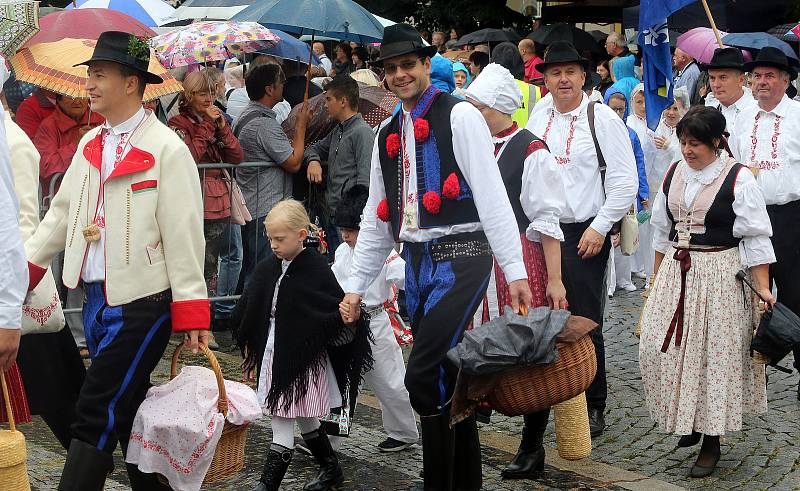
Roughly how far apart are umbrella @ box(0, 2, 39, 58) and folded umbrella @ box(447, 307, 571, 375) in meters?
3.36

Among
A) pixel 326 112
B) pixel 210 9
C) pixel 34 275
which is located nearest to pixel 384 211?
pixel 34 275

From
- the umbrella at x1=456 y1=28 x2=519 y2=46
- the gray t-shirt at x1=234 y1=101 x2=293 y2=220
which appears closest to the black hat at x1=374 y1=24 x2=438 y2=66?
the gray t-shirt at x1=234 y1=101 x2=293 y2=220

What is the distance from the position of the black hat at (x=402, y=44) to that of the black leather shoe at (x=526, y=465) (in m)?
2.16

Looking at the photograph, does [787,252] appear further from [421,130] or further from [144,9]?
[144,9]

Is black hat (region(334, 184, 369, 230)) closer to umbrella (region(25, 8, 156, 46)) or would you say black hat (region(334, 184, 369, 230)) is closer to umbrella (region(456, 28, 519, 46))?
umbrella (region(25, 8, 156, 46))

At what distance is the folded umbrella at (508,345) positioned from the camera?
4.92 meters

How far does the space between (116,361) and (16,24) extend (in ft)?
9.40

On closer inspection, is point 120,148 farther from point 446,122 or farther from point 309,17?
point 309,17

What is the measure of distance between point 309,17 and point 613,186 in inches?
171

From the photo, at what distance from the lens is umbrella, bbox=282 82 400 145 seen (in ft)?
34.1

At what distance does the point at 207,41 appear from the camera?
32.7 ft

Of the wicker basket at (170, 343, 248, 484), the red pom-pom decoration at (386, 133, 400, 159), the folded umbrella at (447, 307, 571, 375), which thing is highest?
the red pom-pom decoration at (386, 133, 400, 159)

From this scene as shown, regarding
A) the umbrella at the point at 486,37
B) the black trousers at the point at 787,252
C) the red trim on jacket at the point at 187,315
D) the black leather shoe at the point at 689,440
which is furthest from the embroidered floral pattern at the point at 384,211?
the umbrella at the point at 486,37

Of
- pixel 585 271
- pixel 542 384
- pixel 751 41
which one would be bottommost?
pixel 542 384
